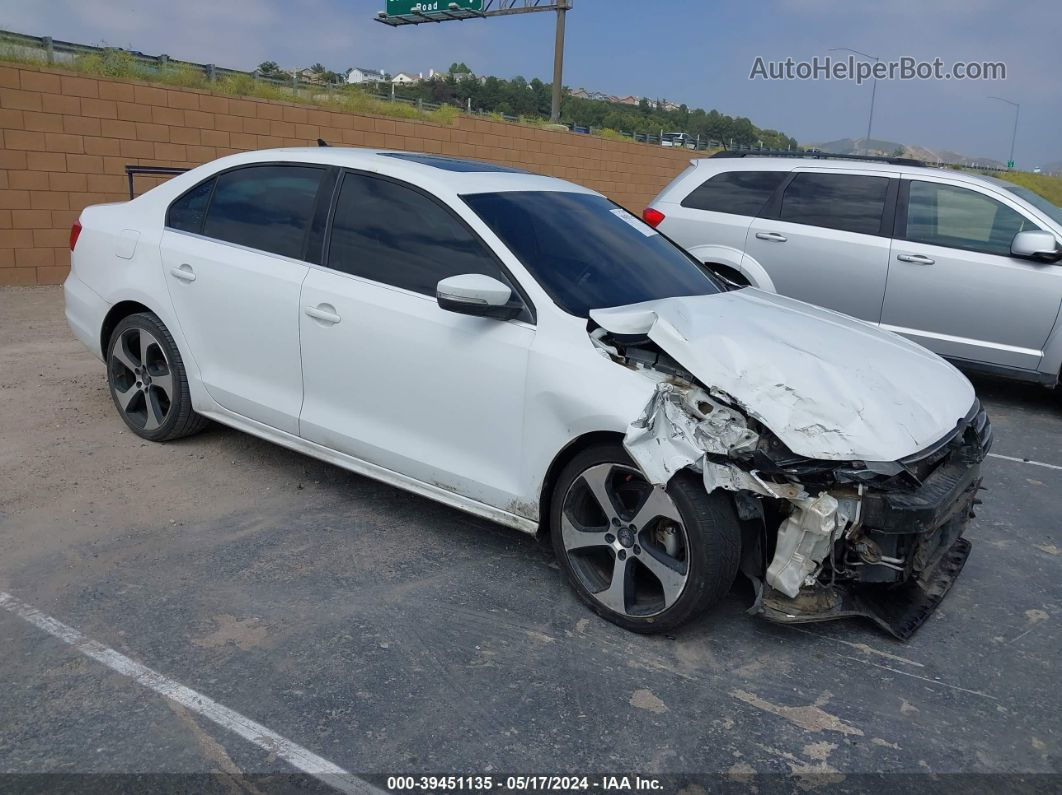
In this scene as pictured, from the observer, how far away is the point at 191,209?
16.1 ft

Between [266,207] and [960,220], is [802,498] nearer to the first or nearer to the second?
[266,207]

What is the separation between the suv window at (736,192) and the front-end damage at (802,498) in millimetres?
4666

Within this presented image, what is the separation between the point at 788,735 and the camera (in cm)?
283

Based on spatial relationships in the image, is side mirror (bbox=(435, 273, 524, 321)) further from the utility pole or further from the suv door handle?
the utility pole

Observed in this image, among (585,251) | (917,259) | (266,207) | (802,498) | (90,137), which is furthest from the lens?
(90,137)

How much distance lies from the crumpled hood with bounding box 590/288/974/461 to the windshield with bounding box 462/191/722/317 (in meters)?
0.20

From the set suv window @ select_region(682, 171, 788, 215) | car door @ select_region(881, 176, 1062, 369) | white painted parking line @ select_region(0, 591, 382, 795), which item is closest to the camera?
white painted parking line @ select_region(0, 591, 382, 795)

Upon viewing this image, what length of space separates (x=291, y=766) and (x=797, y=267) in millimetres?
6001

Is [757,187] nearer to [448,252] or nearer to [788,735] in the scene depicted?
[448,252]

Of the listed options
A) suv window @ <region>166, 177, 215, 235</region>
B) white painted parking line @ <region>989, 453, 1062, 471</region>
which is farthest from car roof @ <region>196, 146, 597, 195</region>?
white painted parking line @ <region>989, 453, 1062, 471</region>

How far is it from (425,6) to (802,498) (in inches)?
842

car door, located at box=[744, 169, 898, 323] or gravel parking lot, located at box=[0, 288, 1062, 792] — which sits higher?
car door, located at box=[744, 169, 898, 323]

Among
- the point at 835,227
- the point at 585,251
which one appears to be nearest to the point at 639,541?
the point at 585,251

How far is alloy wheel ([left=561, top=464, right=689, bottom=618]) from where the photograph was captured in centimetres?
324
